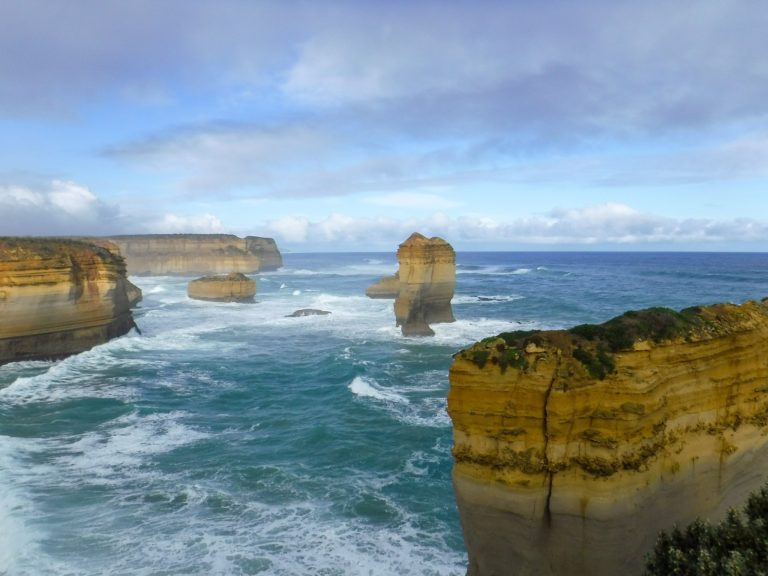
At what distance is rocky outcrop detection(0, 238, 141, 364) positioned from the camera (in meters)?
30.8

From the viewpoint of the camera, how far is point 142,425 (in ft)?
72.6

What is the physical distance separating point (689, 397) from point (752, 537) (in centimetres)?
264

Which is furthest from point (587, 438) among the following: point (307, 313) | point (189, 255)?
point (189, 255)

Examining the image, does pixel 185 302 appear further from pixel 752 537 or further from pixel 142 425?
pixel 752 537

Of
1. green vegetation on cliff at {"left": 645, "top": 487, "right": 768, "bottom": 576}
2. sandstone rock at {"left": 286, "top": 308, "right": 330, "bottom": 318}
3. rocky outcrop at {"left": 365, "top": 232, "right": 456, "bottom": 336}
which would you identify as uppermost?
rocky outcrop at {"left": 365, "top": 232, "right": 456, "bottom": 336}

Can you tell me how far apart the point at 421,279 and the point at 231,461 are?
25.9 m

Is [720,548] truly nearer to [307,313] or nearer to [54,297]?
[54,297]

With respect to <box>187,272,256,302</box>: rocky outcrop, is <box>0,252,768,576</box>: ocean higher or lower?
lower

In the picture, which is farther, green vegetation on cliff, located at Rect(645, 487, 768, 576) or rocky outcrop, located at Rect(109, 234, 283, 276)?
rocky outcrop, located at Rect(109, 234, 283, 276)

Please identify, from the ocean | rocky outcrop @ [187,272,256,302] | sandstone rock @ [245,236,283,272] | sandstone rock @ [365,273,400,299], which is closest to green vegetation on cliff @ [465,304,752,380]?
the ocean

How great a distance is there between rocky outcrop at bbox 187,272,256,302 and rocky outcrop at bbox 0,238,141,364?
2760 cm

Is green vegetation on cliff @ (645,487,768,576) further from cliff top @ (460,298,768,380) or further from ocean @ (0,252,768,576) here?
ocean @ (0,252,768,576)

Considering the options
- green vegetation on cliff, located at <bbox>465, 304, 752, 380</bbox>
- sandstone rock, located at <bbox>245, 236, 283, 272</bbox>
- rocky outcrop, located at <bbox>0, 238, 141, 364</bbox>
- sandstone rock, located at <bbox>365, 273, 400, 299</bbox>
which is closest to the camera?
green vegetation on cliff, located at <bbox>465, 304, 752, 380</bbox>

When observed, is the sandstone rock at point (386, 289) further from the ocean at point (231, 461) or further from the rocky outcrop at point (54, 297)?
the rocky outcrop at point (54, 297)
